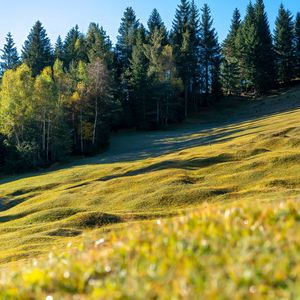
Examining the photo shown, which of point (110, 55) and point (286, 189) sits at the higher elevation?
point (110, 55)

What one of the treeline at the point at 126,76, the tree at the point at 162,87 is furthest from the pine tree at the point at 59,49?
the tree at the point at 162,87

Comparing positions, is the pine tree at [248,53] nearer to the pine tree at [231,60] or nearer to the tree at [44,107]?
the pine tree at [231,60]

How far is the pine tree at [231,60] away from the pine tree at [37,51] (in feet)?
163

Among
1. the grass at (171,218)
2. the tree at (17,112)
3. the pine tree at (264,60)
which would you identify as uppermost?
the pine tree at (264,60)

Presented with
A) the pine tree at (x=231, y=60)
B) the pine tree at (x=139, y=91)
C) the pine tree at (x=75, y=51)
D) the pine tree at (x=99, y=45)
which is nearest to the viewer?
the pine tree at (x=139, y=91)

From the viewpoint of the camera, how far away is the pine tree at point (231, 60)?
124562 millimetres

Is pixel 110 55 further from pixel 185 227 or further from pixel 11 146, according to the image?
pixel 185 227

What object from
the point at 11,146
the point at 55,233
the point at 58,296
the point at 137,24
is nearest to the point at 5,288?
the point at 58,296

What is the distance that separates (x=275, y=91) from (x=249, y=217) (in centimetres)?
11665

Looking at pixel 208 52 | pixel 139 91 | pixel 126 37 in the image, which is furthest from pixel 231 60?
pixel 139 91

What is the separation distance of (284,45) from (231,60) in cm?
1504

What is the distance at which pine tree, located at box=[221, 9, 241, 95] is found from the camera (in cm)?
12456

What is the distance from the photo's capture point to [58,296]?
6012 millimetres

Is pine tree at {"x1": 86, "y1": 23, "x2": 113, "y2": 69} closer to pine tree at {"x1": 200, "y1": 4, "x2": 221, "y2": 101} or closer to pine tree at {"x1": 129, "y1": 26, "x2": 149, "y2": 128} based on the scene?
pine tree at {"x1": 129, "y1": 26, "x2": 149, "y2": 128}
